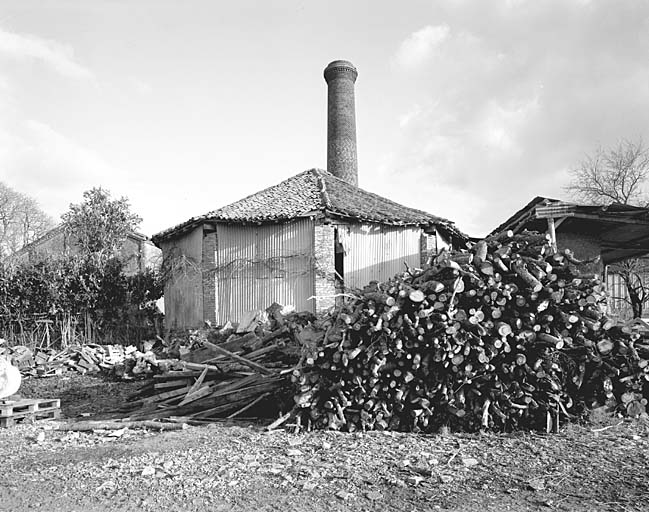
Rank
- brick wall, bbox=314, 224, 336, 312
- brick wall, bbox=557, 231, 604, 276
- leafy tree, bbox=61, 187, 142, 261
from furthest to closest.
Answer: leafy tree, bbox=61, 187, 142, 261, brick wall, bbox=314, 224, 336, 312, brick wall, bbox=557, 231, 604, 276

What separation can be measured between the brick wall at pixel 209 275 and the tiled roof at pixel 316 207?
77 centimetres

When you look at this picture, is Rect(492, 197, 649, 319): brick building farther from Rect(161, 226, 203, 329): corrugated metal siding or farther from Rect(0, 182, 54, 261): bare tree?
Rect(0, 182, 54, 261): bare tree

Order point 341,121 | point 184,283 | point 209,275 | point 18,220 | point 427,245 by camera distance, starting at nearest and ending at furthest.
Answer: point 209,275 → point 427,245 → point 184,283 → point 341,121 → point 18,220

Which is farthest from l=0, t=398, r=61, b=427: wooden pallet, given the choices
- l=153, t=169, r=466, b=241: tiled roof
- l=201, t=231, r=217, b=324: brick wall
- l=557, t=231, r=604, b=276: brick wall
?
l=557, t=231, r=604, b=276: brick wall

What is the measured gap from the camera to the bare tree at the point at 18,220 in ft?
134

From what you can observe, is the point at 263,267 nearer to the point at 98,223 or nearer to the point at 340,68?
the point at 98,223

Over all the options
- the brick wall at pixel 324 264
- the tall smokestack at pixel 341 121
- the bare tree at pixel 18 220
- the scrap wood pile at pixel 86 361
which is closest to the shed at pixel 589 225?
the brick wall at pixel 324 264

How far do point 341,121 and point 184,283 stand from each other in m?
15.9

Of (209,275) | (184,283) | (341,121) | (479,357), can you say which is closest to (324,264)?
(209,275)

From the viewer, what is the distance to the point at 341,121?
30453 millimetres

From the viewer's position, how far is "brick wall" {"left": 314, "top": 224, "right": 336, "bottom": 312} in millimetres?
16953

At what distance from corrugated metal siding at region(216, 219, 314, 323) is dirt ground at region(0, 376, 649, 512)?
33.5 ft

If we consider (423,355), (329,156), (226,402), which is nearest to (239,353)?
(226,402)

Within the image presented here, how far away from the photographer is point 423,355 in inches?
260
